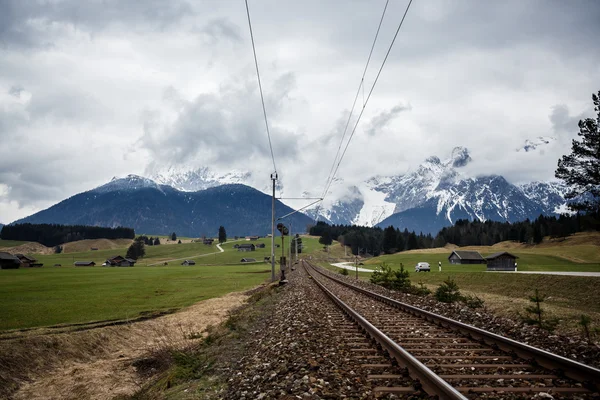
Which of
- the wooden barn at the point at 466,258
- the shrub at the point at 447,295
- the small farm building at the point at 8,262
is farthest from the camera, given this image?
the small farm building at the point at 8,262

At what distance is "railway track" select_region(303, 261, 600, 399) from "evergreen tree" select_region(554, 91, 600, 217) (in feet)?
141

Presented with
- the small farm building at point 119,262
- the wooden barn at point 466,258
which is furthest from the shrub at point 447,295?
the small farm building at point 119,262

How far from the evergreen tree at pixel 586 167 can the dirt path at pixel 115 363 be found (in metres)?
42.4

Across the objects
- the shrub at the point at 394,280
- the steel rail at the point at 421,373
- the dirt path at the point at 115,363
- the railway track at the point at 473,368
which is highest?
the steel rail at the point at 421,373

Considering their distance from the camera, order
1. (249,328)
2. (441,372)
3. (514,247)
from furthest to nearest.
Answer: (514,247) → (249,328) → (441,372)

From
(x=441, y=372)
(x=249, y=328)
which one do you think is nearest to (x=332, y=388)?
(x=441, y=372)

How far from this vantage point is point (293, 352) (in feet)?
31.9

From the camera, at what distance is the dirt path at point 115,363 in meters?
13.9

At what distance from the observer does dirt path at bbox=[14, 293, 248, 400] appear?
13.9 m

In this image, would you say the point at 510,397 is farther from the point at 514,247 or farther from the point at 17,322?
the point at 514,247

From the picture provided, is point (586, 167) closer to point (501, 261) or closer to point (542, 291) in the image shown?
point (542, 291)

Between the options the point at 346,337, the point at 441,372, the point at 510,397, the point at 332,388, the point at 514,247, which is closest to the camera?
the point at 510,397

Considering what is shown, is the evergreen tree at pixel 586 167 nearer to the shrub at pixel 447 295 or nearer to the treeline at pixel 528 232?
the shrub at pixel 447 295

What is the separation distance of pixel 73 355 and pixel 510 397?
18.9 m
